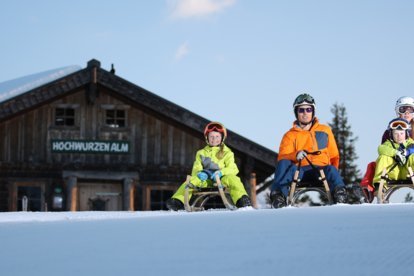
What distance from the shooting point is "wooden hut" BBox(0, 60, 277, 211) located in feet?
50.6

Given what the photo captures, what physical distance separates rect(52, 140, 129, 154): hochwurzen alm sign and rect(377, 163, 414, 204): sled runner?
345 inches

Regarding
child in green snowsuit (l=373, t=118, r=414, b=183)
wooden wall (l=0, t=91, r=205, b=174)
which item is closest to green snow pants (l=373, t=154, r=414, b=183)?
child in green snowsuit (l=373, t=118, r=414, b=183)

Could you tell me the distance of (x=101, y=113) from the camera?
16.1m

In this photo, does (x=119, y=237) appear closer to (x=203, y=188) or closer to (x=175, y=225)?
(x=175, y=225)

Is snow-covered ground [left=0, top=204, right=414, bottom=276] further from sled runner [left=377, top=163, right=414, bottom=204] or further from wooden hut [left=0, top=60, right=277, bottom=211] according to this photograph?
wooden hut [left=0, top=60, right=277, bottom=211]

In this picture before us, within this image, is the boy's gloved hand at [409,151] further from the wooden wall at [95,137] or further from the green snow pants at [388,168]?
the wooden wall at [95,137]

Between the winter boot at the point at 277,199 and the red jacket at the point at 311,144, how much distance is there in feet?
1.31

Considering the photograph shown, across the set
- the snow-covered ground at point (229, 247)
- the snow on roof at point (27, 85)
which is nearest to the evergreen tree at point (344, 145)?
the snow on roof at point (27, 85)

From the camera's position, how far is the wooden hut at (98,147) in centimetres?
1541

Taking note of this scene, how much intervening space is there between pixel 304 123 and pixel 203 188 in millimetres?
1284

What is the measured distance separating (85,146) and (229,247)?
1198 cm

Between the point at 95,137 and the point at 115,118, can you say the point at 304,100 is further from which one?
the point at 115,118

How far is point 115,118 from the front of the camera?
16.2 meters

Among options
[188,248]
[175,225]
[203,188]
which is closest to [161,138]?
[203,188]
